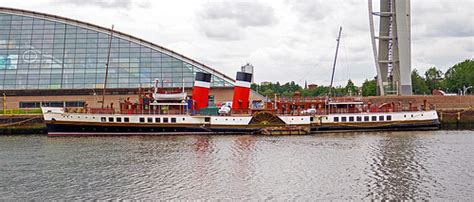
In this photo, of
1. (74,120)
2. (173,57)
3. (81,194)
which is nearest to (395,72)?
(173,57)

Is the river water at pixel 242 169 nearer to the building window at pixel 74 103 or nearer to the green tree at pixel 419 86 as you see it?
the building window at pixel 74 103

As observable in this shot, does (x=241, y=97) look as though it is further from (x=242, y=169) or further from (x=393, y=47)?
(x=242, y=169)

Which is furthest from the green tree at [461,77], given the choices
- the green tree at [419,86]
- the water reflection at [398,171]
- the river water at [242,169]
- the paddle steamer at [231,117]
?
the water reflection at [398,171]

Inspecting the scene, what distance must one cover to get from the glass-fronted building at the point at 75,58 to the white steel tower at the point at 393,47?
2198 cm

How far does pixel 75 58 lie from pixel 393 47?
4589cm

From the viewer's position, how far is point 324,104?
62.6 meters

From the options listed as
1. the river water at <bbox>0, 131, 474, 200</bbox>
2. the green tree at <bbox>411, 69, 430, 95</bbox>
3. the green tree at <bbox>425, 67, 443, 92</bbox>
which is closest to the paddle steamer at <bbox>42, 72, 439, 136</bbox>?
the river water at <bbox>0, 131, 474, 200</bbox>

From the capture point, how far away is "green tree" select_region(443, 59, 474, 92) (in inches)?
4267

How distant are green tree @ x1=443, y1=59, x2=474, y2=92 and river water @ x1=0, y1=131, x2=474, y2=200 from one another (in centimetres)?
6424

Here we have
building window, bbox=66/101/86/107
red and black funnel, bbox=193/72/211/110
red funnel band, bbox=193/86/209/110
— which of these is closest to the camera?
red funnel band, bbox=193/86/209/110

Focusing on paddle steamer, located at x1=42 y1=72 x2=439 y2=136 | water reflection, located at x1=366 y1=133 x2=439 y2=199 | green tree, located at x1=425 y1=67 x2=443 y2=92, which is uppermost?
green tree, located at x1=425 y1=67 x2=443 y2=92

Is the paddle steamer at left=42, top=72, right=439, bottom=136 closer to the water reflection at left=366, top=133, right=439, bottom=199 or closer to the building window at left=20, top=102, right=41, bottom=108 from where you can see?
the water reflection at left=366, top=133, right=439, bottom=199

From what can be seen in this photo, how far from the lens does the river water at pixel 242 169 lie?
27578mm

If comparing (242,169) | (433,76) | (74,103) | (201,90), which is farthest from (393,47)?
(433,76)
